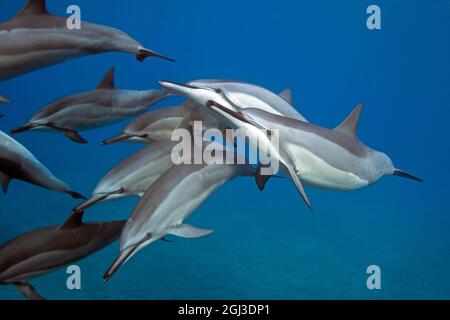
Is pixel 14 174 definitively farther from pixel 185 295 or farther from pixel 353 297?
pixel 353 297

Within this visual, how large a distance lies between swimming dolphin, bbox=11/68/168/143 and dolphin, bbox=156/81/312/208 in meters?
1.20

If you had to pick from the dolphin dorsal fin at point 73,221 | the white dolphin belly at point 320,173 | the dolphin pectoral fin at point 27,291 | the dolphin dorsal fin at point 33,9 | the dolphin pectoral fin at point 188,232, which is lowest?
the dolphin pectoral fin at point 27,291

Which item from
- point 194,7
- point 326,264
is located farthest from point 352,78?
point 326,264

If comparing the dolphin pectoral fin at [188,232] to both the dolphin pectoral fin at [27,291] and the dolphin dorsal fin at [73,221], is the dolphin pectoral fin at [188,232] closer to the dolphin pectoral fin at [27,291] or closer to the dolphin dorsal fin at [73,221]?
the dolphin dorsal fin at [73,221]

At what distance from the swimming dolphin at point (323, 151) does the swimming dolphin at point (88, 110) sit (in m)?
1.48

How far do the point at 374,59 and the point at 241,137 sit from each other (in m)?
46.1

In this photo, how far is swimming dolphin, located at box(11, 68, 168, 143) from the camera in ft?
13.0

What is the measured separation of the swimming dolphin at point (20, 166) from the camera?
12.1ft

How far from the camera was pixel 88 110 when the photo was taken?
13.0ft

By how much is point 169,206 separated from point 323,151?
1281 millimetres

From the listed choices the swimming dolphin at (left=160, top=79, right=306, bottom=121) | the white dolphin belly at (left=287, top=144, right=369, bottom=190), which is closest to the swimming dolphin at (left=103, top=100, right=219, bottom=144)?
the swimming dolphin at (left=160, top=79, right=306, bottom=121)

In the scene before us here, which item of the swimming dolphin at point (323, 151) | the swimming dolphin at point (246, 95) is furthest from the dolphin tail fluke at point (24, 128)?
the swimming dolphin at point (323, 151)

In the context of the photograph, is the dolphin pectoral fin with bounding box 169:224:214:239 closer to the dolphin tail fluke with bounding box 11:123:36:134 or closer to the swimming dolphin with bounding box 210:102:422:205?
the swimming dolphin with bounding box 210:102:422:205

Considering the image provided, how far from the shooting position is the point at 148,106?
417 centimetres
